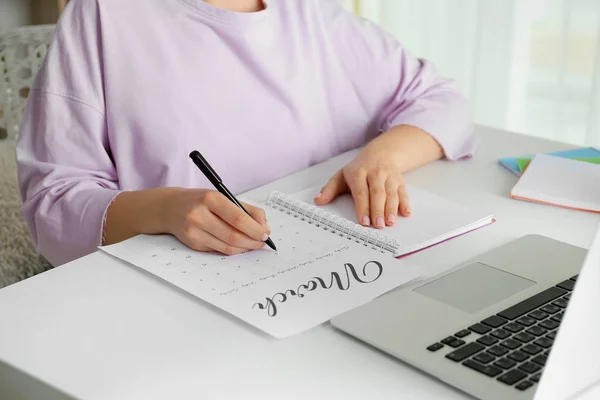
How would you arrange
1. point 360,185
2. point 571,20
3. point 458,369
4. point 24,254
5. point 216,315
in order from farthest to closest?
point 571,20 < point 24,254 < point 360,185 < point 216,315 < point 458,369

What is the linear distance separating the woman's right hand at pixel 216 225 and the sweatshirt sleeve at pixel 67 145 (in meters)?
0.14

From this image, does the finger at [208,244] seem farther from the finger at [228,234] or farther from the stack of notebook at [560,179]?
the stack of notebook at [560,179]

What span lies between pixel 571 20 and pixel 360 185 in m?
1.51

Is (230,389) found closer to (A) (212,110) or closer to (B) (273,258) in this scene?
(B) (273,258)

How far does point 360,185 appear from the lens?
960 mm

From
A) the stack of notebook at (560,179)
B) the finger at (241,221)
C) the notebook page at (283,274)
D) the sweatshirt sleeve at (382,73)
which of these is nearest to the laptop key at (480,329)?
the notebook page at (283,274)

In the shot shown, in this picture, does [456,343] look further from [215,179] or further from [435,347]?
[215,179]

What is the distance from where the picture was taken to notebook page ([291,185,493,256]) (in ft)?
2.82

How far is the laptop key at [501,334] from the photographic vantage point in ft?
2.12

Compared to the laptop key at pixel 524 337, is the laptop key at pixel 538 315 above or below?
below

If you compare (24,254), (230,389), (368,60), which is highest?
(368,60)

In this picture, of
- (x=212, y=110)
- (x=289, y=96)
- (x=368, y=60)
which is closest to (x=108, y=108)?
(x=212, y=110)

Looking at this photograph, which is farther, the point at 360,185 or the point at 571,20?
the point at 571,20

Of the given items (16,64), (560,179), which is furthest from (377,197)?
(16,64)
